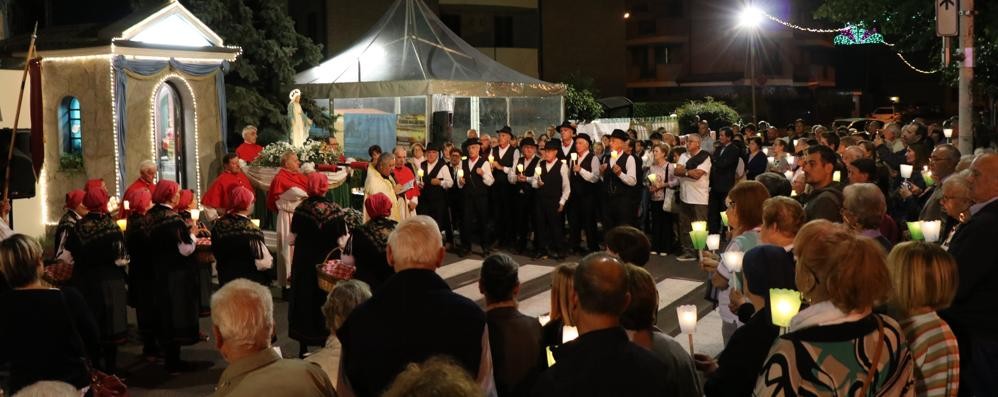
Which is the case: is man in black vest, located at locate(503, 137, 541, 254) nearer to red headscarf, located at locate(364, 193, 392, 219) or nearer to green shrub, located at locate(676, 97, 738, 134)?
red headscarf, located at locate(364, 193, 392, 219)

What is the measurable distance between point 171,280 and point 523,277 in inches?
215

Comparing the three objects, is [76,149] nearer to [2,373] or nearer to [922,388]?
[2,373]

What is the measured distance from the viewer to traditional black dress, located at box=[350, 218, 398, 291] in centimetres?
841

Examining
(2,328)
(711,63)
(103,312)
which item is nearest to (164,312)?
(103,312)

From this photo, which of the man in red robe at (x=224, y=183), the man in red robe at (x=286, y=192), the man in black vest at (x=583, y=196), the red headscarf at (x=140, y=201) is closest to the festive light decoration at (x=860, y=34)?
the man in black vest at (x=583, y=196)

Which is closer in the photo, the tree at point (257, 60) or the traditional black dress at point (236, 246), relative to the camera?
the traditional black dress at point (236, 246)

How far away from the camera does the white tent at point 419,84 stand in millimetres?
23078

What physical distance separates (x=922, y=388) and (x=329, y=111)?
66.7 feet

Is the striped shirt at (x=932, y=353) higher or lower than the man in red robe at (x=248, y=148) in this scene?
lower

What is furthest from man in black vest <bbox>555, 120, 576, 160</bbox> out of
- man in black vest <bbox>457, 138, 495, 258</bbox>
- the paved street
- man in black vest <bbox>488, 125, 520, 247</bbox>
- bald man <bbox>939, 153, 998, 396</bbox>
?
bald man <bbox>939, 153, 998, 396</bbox>

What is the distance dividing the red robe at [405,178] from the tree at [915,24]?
40.5ft

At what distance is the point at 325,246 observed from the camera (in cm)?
993

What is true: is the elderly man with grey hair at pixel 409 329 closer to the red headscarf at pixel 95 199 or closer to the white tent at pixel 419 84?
the red headscarf at pixel 95 199

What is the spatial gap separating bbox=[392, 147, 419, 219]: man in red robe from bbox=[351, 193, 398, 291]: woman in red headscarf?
17.0 ft
